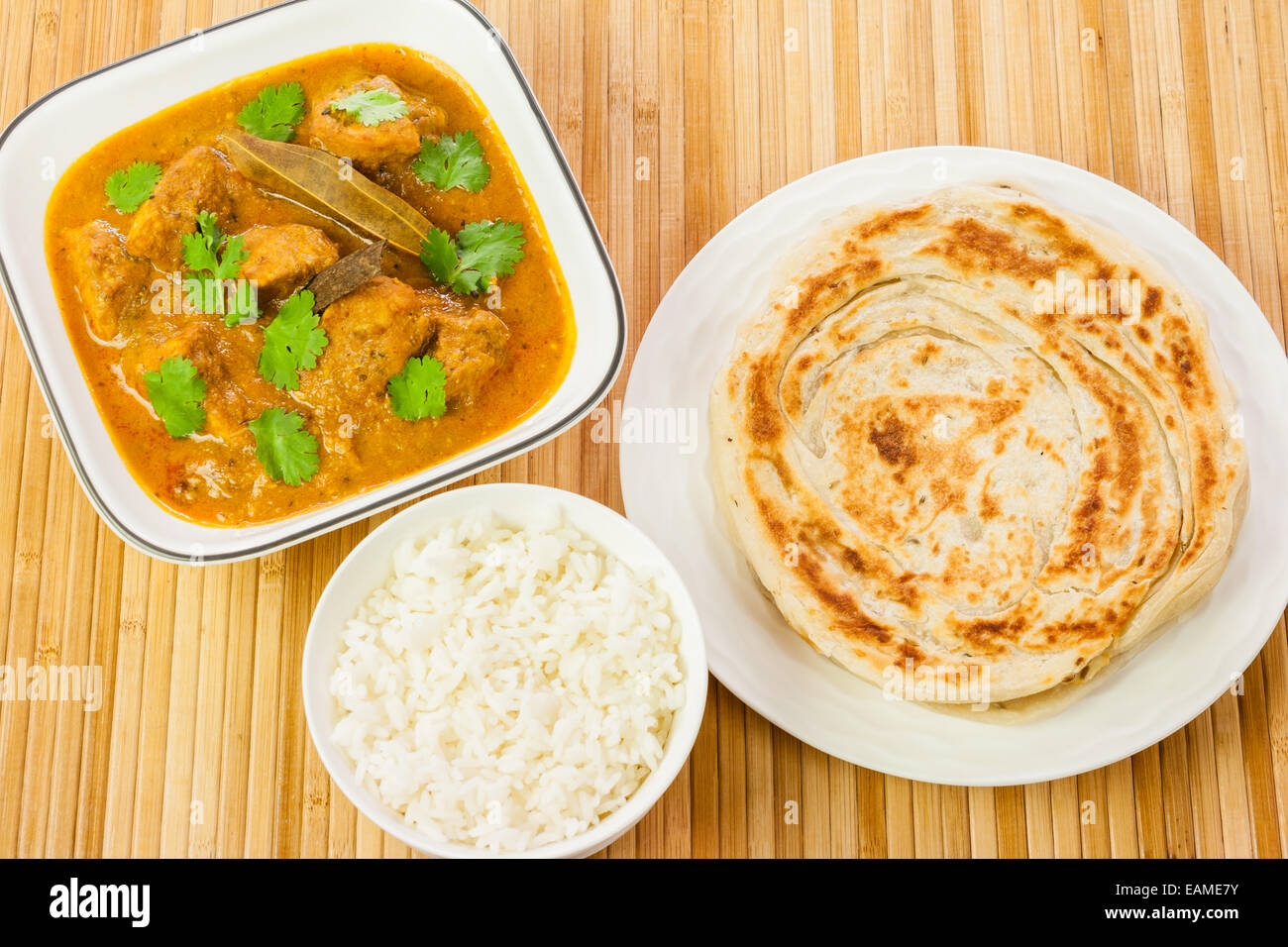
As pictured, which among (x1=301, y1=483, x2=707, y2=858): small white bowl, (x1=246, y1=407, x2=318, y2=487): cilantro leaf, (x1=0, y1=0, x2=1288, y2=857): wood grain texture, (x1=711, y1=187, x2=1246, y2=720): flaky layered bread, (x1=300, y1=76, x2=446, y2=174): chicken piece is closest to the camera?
(x1=301, y1=483, x2=707, y2=858): small white bowl

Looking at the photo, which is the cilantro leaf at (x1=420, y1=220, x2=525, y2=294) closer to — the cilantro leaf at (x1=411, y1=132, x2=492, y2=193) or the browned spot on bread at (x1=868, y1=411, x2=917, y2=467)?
the cilantro leaf at (x1=411, y1=132, x2=492, y2=193)

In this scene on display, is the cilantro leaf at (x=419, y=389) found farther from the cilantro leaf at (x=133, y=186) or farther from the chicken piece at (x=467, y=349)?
the cilantro leaf at (x=133, y=186)

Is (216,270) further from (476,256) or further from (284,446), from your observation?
(476,256)

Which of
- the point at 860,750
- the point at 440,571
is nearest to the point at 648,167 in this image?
the point at 440,571

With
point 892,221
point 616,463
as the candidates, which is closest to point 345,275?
point 616,463

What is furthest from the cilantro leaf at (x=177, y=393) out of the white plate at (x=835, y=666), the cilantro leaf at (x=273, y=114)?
the white plate at (x=835, y=666)

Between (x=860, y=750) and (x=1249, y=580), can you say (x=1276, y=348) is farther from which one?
(x=860, y=750)

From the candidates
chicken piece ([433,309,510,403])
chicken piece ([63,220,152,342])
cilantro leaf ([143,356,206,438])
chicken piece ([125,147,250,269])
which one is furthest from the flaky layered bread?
chicken piece ([63,220,152,342])
